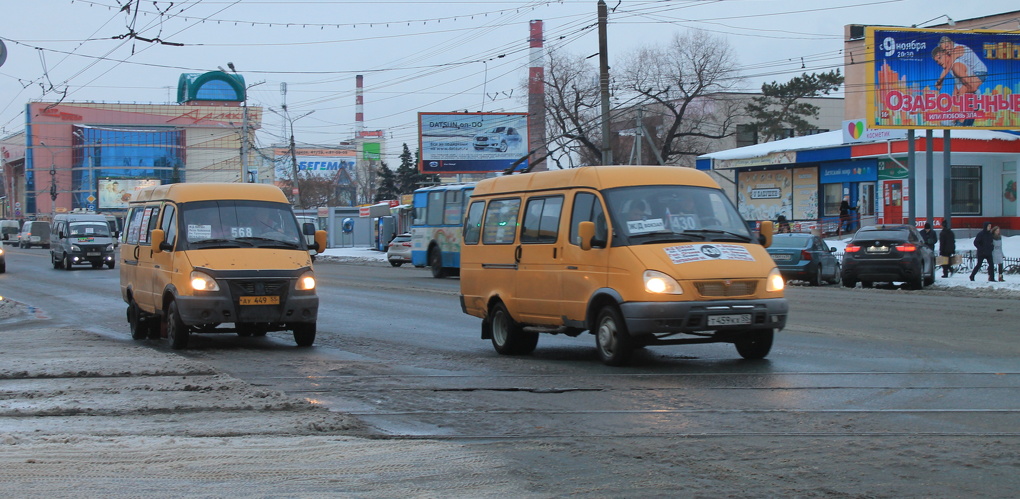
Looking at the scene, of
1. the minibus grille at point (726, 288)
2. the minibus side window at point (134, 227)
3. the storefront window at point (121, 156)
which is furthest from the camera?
the storefront window at point (121, 156)

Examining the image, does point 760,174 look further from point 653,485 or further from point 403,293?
point 653,485

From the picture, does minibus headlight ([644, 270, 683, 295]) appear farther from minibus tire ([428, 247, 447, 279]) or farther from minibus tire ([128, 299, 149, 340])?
minibus tire ([428, 247, 447, 279])

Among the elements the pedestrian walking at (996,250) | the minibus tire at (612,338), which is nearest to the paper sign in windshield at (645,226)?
the minibus tire at (612,338)

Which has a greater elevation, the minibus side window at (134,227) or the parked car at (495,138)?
the parked car at (495,138)

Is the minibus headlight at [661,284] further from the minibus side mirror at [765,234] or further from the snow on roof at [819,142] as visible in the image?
the snow on roof at [819,142]

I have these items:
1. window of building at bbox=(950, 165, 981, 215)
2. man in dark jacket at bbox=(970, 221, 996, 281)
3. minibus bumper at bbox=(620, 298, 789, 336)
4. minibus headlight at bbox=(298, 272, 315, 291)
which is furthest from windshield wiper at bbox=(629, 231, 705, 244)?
window of building at bbox=(950, 165, 981, 215)

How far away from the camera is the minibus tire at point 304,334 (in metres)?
13.7

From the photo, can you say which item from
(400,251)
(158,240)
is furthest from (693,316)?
(400,251)

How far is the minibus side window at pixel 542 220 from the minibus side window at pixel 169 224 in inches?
190

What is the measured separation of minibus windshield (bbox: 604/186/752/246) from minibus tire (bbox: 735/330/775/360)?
0.97 m

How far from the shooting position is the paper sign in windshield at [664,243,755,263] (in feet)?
33.2

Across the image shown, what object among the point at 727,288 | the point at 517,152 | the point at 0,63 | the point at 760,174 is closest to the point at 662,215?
the point at 727,288

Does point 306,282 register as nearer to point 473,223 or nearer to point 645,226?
point 473,223

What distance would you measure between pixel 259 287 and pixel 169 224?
190cm
